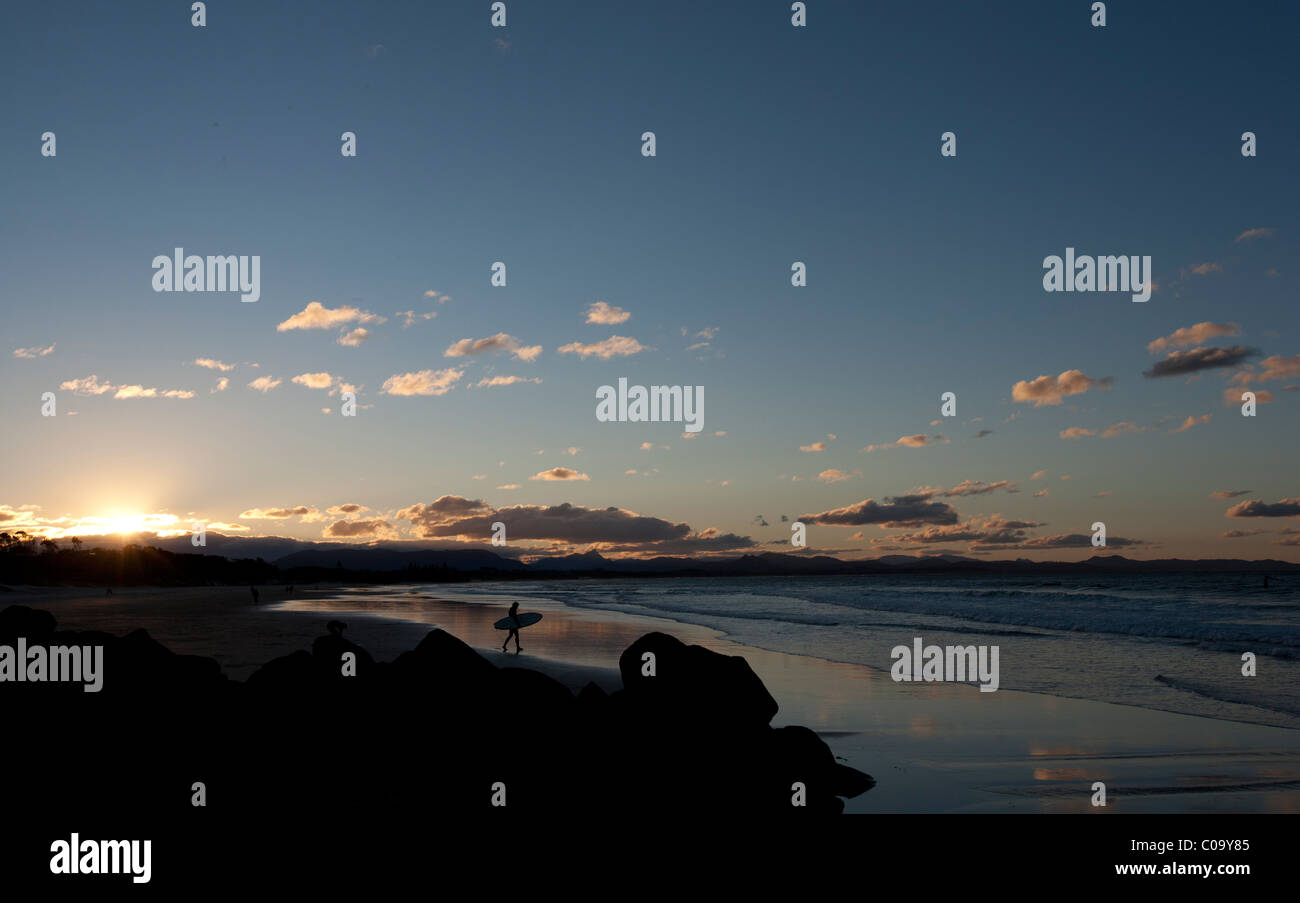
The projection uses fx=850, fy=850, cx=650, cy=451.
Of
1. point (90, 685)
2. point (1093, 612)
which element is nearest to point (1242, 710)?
point (90, 685)

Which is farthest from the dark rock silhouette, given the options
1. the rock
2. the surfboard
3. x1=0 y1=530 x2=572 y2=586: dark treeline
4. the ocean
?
x1=0 y1=530 x2=572 y2=586: dark treeline

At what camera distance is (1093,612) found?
1913 inches

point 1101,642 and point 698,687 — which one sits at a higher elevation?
point 698,687

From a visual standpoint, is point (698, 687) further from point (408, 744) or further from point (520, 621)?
point (520, 621)

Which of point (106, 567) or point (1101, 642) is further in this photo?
point (106, 567)

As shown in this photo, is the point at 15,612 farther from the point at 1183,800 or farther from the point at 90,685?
the point at 1183,800

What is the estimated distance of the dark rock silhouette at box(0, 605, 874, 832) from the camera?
9.55 meters

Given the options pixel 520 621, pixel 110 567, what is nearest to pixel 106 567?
pixel 110 567

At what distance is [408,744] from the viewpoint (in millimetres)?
10523

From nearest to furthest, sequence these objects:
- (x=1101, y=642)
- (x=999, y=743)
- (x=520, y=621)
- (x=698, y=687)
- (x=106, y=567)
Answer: (x=698, y=687)
(x=999, y=743)
(x=520, y=621)
(x=1101, y=642)
(x=106, y=567)

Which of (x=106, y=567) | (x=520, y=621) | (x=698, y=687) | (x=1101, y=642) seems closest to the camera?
(x=698, y=687)

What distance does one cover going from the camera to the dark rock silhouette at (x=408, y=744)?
9.55m

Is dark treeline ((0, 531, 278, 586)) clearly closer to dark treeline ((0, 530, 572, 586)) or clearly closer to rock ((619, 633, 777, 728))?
dark treeline ((0, 530, 572, 586))
